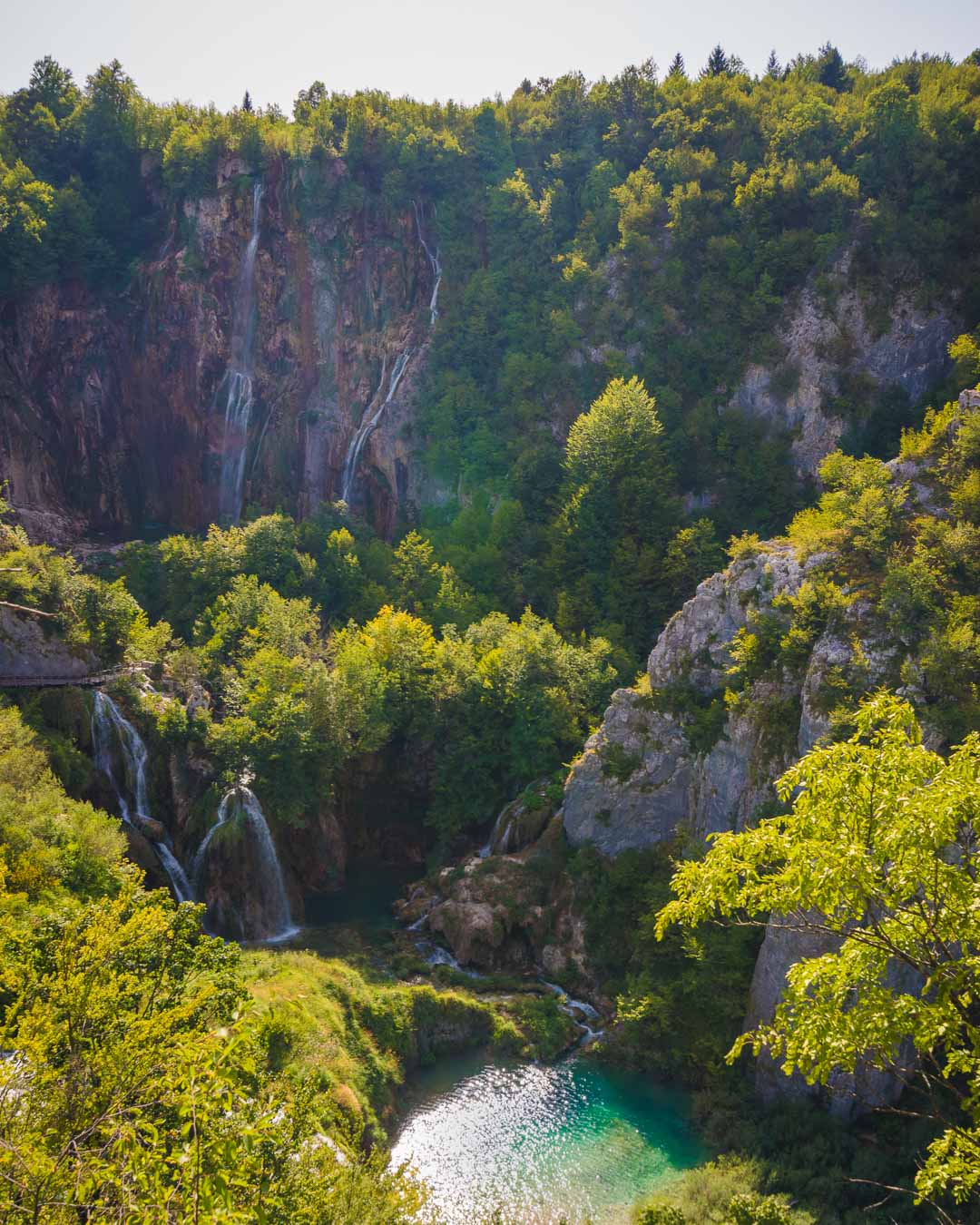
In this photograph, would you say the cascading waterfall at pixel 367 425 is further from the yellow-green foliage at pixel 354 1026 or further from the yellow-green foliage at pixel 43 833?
the yellow-green foliage at pixel 354 1026

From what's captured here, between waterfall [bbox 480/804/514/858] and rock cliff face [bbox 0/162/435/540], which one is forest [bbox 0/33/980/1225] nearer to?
waterfall [bbox 480/804/514/858]

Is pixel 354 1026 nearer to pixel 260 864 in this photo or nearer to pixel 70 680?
pixel 260 864

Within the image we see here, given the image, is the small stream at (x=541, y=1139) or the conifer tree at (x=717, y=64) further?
the conifer tree at (x=717, y=64)

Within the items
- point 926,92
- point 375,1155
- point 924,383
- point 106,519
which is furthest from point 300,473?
point 375,1155

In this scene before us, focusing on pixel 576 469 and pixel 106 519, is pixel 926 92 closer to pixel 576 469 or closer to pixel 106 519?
pixel 576 469

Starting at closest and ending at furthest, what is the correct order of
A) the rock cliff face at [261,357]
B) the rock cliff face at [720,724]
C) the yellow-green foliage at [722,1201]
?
the yellow-green foliage at [722,1201]
the rock cliff face at [720,724]
the rock cliff face at [261,357]

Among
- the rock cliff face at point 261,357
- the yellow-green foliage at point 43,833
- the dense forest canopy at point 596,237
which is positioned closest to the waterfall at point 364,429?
the rock cliff face at point 261,357

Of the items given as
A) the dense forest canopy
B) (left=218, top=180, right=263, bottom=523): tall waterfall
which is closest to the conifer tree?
the dense forest canopy
